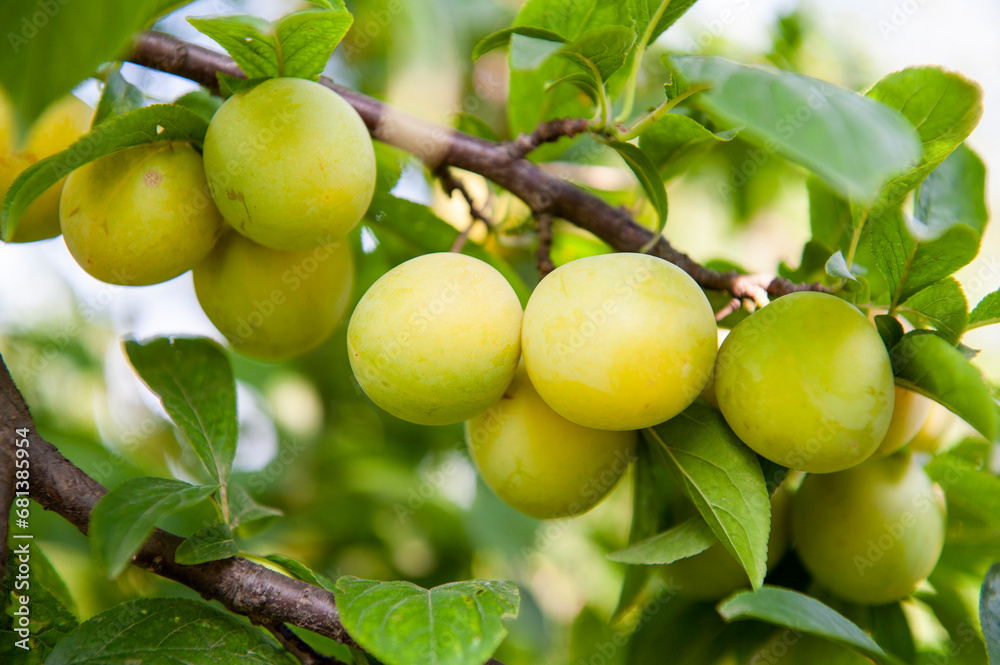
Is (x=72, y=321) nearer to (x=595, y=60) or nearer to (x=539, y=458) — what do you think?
(x=539, y=458)

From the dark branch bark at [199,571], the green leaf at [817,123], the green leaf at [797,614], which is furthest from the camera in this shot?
the dark branch bark at [199,571]

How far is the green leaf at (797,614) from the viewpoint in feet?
1.86

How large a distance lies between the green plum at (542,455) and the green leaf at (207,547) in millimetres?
285

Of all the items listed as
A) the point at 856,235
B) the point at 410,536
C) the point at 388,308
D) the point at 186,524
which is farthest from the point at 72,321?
the point at 856,235

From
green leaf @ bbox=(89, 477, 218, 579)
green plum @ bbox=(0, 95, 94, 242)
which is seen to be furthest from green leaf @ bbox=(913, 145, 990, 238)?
green plum @ bbox=(0, 95, 94, 242)

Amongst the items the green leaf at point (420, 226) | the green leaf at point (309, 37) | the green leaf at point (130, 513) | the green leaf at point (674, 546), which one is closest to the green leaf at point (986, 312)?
the green leaf at point (674, 546)

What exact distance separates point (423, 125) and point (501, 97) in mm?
1147

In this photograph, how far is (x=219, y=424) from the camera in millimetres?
850

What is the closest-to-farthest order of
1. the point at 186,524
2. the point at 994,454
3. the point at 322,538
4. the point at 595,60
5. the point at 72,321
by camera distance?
the point at 595,60 → the point at 994,454 → the point at 186,524 → the point at 322,538 → the point at 72,321

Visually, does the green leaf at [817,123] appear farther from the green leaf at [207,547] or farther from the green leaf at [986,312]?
the green leaf at [207,547]

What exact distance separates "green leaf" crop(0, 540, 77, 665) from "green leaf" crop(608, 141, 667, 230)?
0.75 metres

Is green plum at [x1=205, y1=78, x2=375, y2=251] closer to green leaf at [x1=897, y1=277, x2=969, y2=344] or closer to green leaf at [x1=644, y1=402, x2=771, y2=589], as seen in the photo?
green leaf at [x1=644, y1=402, x2=771, y2=589]

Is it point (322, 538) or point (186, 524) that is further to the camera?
point (322, 538)

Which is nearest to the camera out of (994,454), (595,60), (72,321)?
(595,60)
